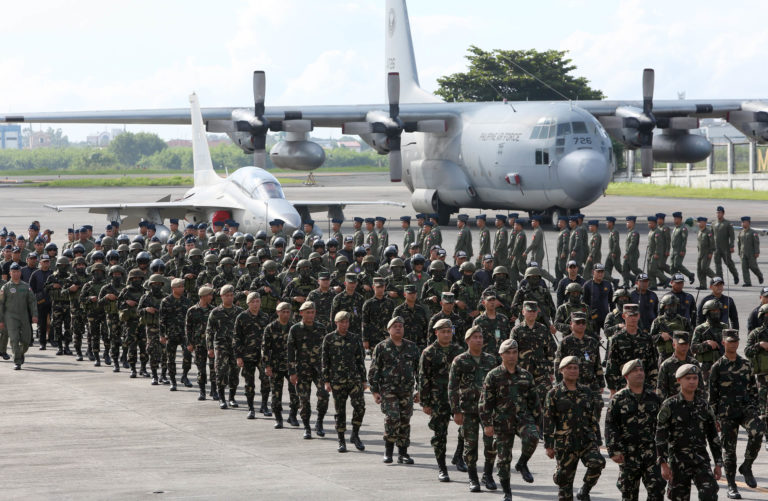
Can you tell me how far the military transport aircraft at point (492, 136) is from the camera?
33.7 m

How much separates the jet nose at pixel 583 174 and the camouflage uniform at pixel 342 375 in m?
22.3

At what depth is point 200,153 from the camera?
36188 mm

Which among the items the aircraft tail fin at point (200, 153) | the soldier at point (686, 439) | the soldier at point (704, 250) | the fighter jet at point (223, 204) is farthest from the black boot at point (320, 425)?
the aircraft tail fin at point (200, 153)

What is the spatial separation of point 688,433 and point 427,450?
3.73 metres

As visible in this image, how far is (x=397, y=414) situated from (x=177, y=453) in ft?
7.59

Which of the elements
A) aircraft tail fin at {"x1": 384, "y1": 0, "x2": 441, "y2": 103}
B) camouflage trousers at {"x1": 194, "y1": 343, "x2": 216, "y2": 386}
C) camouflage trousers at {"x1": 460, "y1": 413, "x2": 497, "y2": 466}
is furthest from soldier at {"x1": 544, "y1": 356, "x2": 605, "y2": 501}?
aircraft tail fin at {"x1": 384, "y1": 0, "x2": 441, "y2": 103}

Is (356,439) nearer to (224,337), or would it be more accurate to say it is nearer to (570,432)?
(224,337)

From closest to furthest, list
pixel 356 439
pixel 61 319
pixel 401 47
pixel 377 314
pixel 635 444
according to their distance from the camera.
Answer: pixel 635 444 < pixel 356 439 < pixel 377 314 < pixel 61 319 < pixel 401 47

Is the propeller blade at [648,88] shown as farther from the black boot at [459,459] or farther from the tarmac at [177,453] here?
the black boot at [459,459]

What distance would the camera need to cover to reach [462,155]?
3809 cm

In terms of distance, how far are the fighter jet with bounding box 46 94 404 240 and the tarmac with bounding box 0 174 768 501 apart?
1228 cm

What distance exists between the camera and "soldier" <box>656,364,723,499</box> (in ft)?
27.4

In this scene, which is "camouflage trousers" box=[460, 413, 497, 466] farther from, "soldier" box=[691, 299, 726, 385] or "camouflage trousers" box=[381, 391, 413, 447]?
"soldier" box=[691, 299, 726, 385]

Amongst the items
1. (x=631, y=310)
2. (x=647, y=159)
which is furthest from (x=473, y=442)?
(x=647, y=159)
